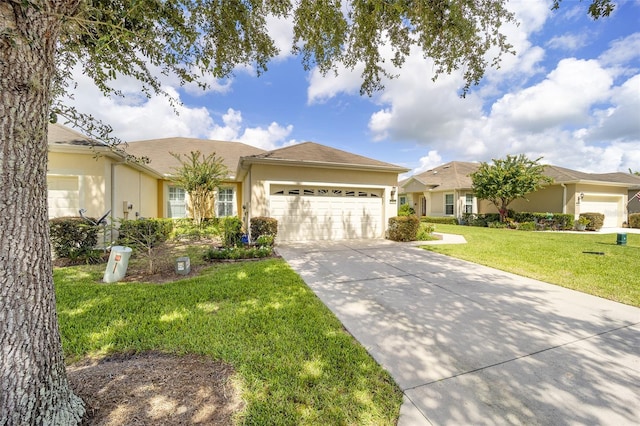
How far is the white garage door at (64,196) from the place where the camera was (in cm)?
791

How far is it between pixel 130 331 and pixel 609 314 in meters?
6.58

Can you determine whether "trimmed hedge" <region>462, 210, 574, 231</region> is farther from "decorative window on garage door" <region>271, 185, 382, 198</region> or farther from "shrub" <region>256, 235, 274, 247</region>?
"shrub" <region>256, 235, 274, 247</region>

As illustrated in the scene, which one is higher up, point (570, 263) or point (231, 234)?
point (231, 234)

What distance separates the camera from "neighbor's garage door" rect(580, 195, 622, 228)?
1688 centimetres

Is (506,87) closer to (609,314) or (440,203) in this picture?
(609,314)

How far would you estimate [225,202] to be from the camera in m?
14.5

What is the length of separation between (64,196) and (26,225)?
29.4 ft

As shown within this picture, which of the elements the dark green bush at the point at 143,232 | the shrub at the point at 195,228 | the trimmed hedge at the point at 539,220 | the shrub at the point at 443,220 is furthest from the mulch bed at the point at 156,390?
the shrub at the point at 443,220

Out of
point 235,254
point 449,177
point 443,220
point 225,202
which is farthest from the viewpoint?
point 449,177

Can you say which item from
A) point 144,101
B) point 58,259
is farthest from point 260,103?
point 58,259

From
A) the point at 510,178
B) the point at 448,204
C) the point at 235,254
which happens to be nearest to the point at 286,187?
the point at 235,254

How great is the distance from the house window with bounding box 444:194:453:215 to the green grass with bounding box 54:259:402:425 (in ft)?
62.6

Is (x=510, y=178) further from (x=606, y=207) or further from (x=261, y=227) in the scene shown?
(x=261, y=227)

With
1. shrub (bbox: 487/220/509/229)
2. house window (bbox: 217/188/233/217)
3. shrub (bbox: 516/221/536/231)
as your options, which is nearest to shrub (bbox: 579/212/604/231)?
shrub (bbox: 516/221/536/231)
